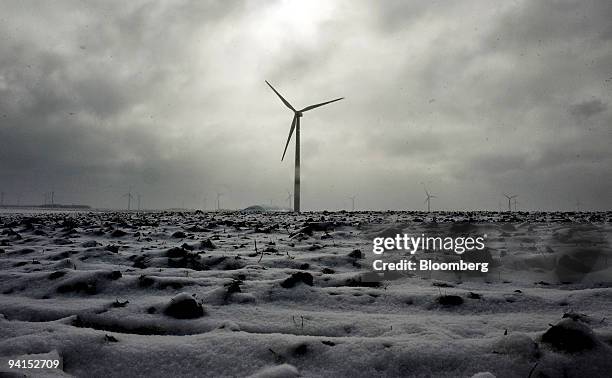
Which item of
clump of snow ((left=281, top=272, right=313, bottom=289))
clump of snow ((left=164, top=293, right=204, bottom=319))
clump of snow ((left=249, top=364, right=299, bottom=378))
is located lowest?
clump of snow ((left=249, top=364, right=299, bottom=378))

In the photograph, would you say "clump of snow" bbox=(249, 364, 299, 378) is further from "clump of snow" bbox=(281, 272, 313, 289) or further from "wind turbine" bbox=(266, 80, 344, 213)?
"wind turbine" bbox=(266, 80, 344, 213)

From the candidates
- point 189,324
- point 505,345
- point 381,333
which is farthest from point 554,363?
point 189,324

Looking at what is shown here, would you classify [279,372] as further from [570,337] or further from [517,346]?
[570,337]

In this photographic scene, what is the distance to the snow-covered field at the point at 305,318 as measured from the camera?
2355 mm

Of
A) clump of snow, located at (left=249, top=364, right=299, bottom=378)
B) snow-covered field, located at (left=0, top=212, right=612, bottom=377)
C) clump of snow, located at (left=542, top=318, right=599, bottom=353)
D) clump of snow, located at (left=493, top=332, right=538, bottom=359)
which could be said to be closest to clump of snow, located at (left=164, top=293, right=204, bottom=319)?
snow-covered field, located at (left=0, top=212, right=612, bottom=377)

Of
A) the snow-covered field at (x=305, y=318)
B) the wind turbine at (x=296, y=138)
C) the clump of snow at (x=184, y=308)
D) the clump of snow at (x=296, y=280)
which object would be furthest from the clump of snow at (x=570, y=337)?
the wind turbine at (x=296, y=138)

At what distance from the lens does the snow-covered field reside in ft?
7.73

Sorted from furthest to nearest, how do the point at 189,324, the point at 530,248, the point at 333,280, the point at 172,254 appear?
the point at 530,248 → the point at 172,254 → the point at 333,280 → the point at 189,324

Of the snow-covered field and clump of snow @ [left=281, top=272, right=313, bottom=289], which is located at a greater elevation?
clump of snow @ [left=281, top=272, right=313, bottom=289]

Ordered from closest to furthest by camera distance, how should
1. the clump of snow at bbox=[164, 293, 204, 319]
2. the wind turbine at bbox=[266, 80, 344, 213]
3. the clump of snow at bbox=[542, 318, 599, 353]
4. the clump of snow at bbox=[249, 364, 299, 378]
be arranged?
the clump of snow at bbox=[249, 364, 299, 378] → the clump of snow at bbox=[542, 318, 599, 353] → the clump of snow at bbox=[164, 293, 204, 319] → the wind turbine at bbox=[266, 80, 344, 213]

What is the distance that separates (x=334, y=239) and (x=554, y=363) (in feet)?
22.9

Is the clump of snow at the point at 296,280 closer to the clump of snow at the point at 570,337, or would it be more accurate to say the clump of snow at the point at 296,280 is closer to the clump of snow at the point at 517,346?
the clump of snow at the point at 517,346

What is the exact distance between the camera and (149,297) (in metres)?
3.96

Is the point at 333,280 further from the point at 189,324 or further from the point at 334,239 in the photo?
the point at 334,239
